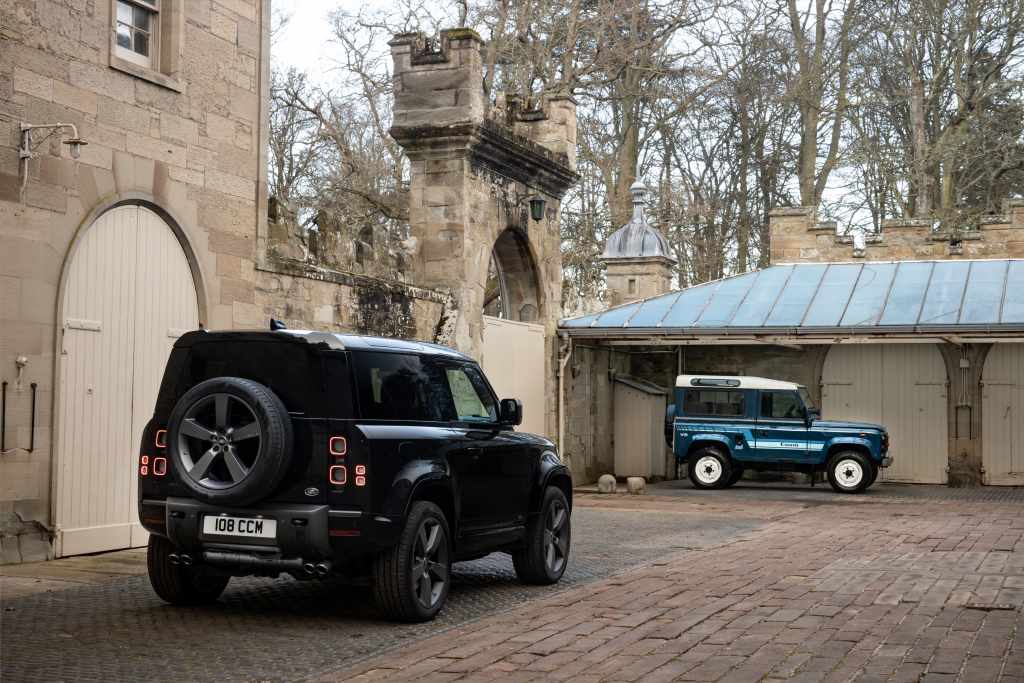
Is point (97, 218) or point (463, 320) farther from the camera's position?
point (463, 320)

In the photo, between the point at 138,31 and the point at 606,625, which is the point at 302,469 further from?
the point at 138,31

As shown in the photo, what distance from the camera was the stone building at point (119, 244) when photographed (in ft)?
33.3

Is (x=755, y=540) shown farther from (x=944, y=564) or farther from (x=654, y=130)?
(x=654, y=130)

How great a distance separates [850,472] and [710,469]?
2341 millimetres

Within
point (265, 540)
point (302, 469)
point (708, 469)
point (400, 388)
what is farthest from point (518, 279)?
point (265, 540)

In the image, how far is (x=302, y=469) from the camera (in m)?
7.59

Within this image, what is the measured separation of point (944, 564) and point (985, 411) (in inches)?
544

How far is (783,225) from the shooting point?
2667cm

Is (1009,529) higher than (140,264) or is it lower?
lower

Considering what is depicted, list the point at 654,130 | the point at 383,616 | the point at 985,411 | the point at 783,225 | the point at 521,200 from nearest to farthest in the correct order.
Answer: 1. the point at 383,616
2. the point at 521,200
3. the point at 985,411
4. the point at 783,225
5. the point at 654,130

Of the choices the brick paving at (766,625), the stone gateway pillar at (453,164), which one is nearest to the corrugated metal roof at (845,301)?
the stone gateway pillar at (453,164)

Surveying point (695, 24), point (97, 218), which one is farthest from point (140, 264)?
point (695, 24)

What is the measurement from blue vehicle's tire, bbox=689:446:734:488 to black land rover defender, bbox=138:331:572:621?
13.9m

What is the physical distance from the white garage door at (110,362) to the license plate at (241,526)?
3.37m
